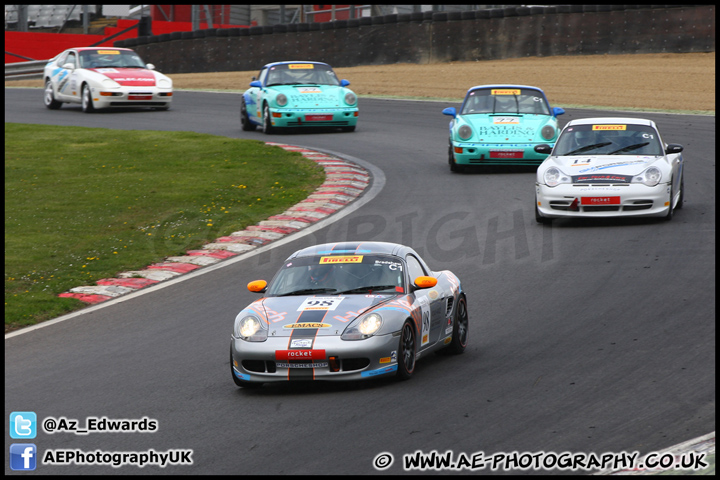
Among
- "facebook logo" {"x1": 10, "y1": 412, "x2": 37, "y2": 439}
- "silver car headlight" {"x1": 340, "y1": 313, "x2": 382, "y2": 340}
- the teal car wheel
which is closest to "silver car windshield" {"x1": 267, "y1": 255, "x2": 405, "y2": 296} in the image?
"silver car headlight" {"x1": 340, "y1": 313, "x2": 382, "y2": 340}

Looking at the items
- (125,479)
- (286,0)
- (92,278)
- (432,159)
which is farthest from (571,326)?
(286,0)

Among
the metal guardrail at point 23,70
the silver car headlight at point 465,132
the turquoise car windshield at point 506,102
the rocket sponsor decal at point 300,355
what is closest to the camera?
the rocket sponsor decal at point 300,355

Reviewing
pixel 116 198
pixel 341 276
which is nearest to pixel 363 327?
pixel 341 276

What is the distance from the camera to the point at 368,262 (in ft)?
27.6

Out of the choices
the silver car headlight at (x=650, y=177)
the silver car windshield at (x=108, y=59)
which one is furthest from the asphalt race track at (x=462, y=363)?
the silver car windshield at (x=108, y=59)

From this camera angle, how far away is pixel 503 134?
17.0m

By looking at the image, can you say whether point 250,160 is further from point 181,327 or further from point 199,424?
point 199,424

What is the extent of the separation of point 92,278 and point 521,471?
7.32 m

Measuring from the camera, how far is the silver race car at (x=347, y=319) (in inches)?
294

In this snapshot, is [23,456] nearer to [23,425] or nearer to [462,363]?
[23,425]

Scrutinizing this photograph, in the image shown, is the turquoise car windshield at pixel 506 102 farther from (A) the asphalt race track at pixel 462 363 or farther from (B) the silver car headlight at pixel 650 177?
(B) the silver car headlight at pixel 650 177

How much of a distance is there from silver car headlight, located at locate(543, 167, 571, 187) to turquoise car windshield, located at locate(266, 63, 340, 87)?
9.31 meters

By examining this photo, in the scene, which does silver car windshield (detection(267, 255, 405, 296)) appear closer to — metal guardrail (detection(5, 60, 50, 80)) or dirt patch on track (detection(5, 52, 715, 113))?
dirt patch on track (detection(5, 52, 715, 113))

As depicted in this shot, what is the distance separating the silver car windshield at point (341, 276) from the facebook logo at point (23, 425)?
221 cm
